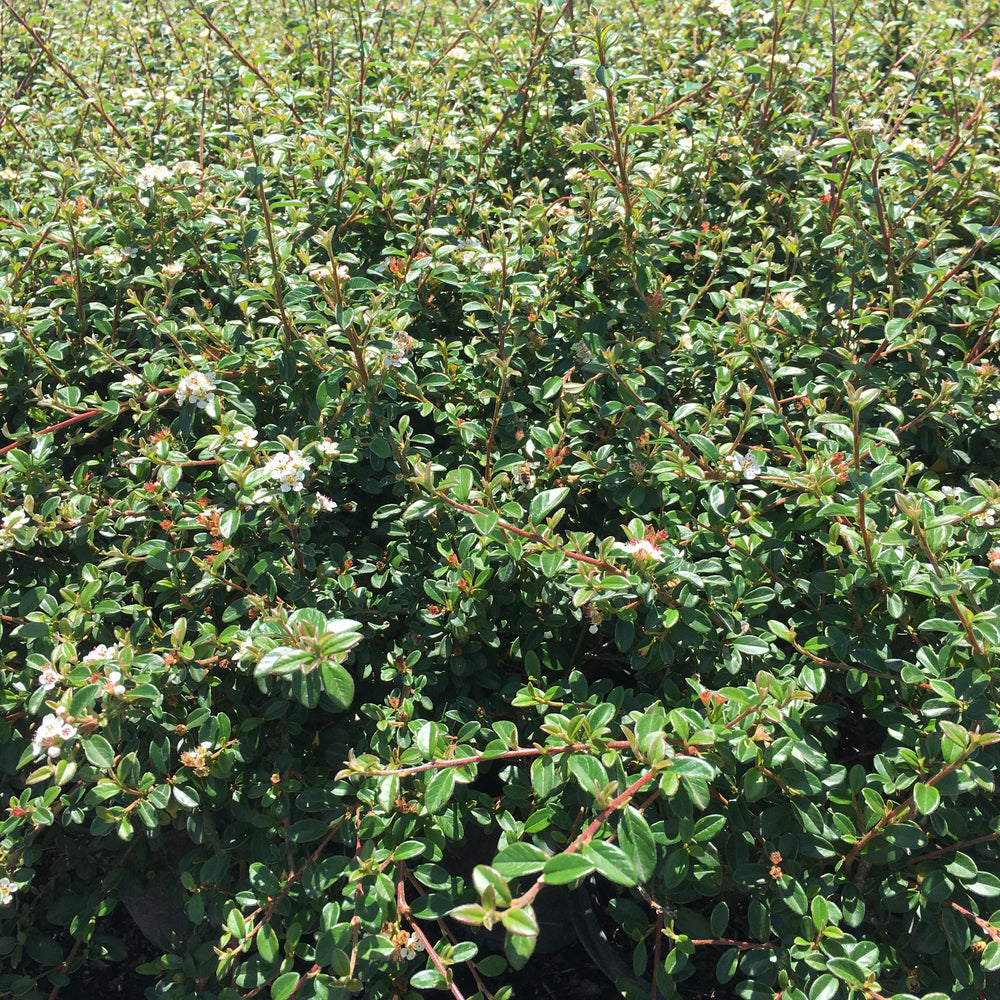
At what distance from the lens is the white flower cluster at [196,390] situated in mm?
1630

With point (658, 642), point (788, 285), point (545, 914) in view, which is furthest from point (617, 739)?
point (788, 285)

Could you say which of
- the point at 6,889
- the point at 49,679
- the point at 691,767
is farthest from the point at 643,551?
the point at 6,889

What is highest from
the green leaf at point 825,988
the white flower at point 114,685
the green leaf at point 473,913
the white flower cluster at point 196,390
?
the white flower cluster at point 196,390

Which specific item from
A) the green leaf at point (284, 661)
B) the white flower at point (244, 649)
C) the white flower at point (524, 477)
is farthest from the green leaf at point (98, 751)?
the white flower at point (524, 477)

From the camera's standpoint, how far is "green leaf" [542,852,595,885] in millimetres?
963

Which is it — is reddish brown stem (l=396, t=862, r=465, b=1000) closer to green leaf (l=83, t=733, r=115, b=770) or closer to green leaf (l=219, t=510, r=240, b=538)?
green leaf (l=83, t=733, r=115, b=770)

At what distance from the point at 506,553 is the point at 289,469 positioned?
0.43 m

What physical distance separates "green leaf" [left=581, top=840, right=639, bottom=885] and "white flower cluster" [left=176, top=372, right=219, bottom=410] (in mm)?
1138

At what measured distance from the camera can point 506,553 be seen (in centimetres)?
157

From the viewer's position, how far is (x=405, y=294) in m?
1.95

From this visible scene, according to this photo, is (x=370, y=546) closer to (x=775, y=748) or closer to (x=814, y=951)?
(x=775, y=748)

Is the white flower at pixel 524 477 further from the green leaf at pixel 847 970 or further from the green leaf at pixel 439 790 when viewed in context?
the green leaf at pixel 847 970

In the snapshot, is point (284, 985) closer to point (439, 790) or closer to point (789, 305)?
point (439, 790)

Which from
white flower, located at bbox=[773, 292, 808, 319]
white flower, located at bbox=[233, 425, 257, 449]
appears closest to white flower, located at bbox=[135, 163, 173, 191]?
white flower, located at bbox=[233, 425, 257, 449]
